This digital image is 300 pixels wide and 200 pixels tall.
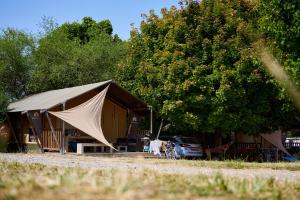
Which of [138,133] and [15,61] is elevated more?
[15,61]

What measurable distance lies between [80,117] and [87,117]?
445 millimetres

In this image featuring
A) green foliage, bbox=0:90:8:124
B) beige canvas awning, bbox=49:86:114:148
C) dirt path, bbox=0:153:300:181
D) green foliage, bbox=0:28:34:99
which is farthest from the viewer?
green foliage, bbox=0:28:34:99

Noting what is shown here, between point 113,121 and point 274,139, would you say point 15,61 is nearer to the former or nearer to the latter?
point 113,121

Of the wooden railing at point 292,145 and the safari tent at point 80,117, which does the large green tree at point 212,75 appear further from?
the wooden railing at point 292,145

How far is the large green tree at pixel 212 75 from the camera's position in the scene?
2663 cm

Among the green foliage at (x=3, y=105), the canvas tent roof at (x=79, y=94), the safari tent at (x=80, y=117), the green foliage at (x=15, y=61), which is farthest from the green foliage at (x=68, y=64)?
the green foliage at (x=3, y=105)

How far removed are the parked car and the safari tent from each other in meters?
2.91

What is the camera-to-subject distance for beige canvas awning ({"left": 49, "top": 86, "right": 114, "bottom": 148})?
26048 millimetres

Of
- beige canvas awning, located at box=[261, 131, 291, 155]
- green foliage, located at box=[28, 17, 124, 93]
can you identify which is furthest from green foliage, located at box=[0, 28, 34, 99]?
beige canvas awning, located at box=[261, 131, 291, 155]

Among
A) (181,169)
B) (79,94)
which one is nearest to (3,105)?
(79,94)

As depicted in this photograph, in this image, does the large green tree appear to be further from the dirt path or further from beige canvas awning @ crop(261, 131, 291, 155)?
the dirt path

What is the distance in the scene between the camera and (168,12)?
30969mm

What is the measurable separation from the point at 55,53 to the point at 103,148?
15.9m

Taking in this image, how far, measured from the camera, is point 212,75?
2691 centimetres
